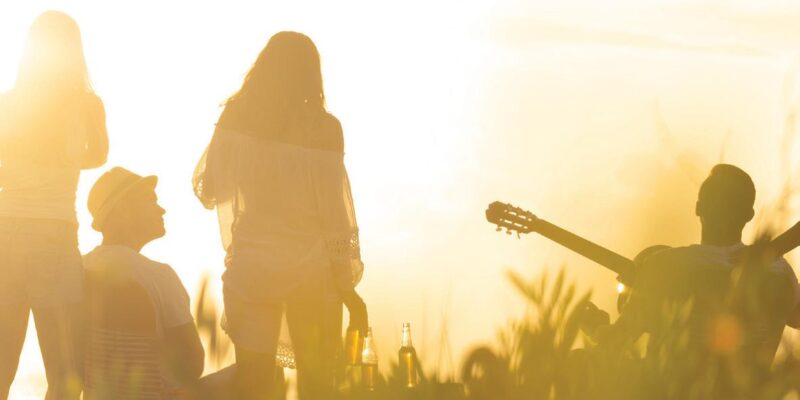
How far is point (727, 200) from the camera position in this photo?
4801mm

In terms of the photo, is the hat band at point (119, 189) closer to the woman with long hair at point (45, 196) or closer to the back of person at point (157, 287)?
the woman with long hair at point (45, 196)

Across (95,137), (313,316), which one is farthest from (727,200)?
(95,137)

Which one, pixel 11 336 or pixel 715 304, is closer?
pixel 715 304

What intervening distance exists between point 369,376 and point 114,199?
2337 millimetres

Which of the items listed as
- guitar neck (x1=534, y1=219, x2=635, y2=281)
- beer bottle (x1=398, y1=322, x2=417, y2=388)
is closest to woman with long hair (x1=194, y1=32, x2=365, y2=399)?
beer bottle (x1=398, y1=322, x2=417, y2=388)

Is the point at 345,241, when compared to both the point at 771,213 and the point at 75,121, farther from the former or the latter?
the point at 771,213

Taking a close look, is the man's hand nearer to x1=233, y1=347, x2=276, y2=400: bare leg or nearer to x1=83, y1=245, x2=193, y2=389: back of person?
x1=233, y1=347, x2=276, y2=400: bare leg

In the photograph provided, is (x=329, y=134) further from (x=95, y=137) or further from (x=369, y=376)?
(x=369, y=376)

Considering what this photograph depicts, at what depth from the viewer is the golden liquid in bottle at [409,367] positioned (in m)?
3.29

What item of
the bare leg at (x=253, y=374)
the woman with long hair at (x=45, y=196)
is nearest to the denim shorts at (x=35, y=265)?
the woman with long hair at (x=45, y=196)

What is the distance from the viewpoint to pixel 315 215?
5.15m

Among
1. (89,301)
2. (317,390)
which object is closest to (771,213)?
(317,390)

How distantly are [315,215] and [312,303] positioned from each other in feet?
1.16

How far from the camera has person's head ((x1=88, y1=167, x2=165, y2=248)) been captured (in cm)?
550
